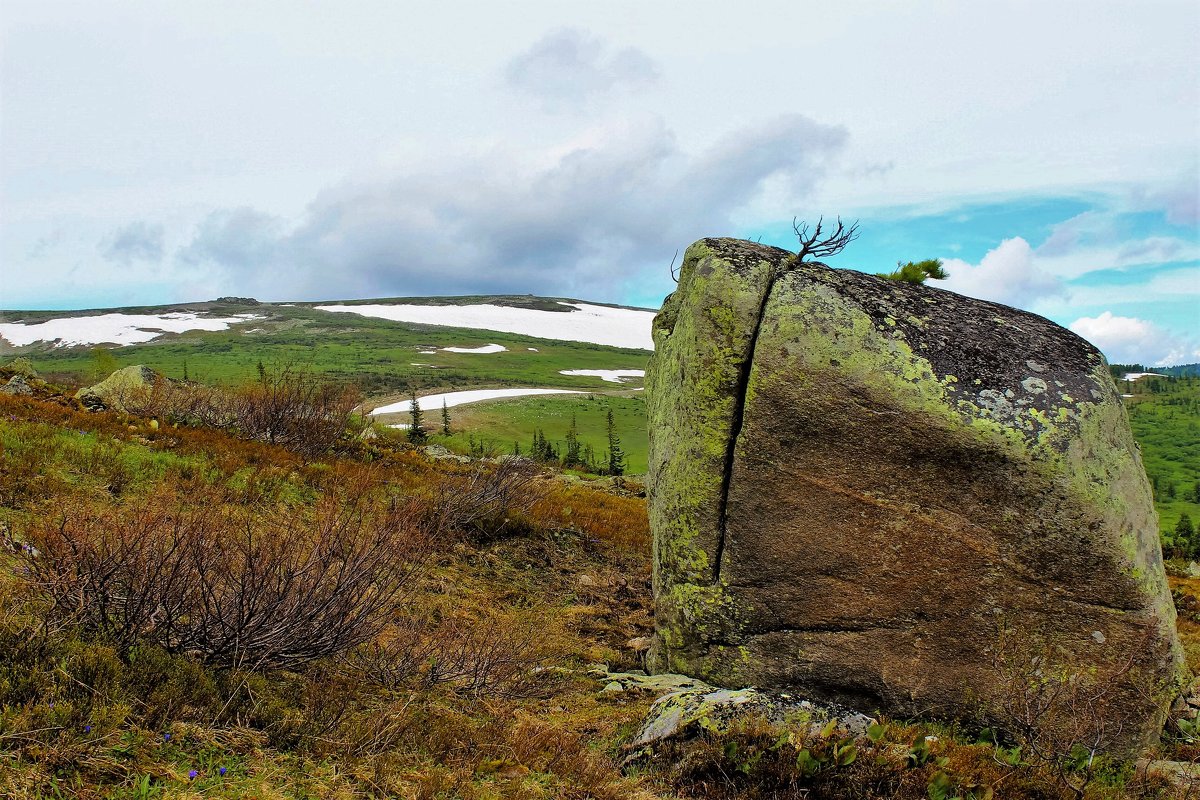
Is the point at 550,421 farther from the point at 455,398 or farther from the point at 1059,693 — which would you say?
the point at 1059,693

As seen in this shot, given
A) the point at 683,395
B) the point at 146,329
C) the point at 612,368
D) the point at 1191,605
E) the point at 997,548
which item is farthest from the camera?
the point at 146,329

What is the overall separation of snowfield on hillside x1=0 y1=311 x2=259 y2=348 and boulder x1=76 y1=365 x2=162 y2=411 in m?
137

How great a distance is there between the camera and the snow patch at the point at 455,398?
69.8 metres

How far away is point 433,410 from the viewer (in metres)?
70.0

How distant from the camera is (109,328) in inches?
5797

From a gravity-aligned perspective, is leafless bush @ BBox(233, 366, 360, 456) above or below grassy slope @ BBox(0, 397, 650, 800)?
above

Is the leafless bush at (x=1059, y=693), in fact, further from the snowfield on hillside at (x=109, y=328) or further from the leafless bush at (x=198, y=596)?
the snowfield on hillside at (x=109, y=328)

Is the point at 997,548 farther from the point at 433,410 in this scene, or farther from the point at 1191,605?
the point at 433,410

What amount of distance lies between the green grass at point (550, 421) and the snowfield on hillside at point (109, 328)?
327 ft

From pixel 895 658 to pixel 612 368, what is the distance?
130 metres

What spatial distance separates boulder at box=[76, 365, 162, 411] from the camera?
56.2 ft

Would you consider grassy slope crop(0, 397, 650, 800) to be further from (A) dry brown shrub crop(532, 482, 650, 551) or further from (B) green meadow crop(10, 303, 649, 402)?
(B) green meadow crop(10, 303, 649, 402)

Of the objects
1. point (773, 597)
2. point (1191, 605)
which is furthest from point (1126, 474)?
point (1191, 605)

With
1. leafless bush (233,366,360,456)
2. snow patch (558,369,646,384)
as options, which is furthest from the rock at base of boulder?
snow patch (558,369,646,384)
